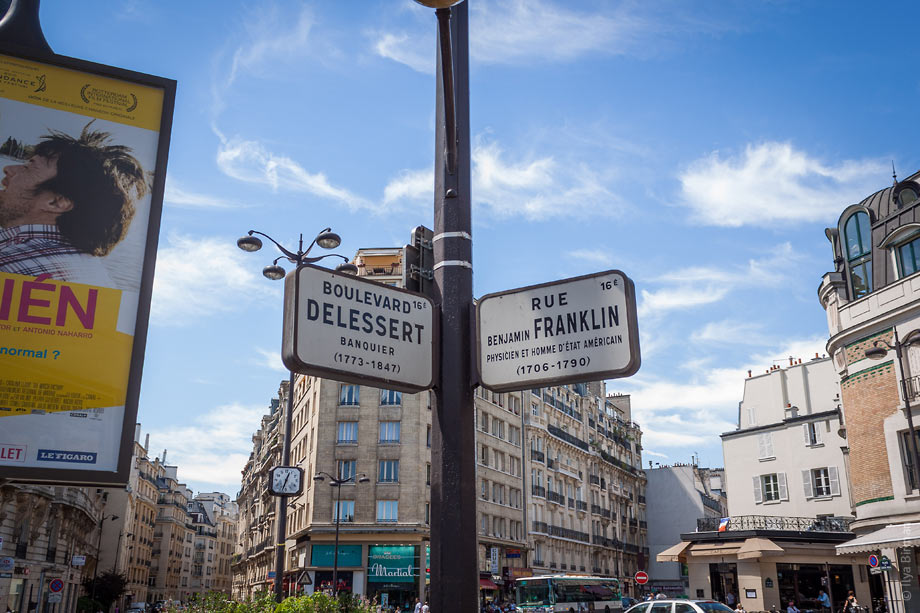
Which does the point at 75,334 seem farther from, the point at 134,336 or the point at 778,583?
the point at 778,583

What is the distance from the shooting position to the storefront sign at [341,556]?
146 feet

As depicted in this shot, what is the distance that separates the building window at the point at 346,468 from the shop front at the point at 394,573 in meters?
4.43

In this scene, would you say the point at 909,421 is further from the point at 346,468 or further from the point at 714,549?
the point at 346,468

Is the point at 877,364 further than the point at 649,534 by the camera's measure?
No

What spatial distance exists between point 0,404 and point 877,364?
1020 inches

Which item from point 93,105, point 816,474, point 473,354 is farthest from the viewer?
point 816,474

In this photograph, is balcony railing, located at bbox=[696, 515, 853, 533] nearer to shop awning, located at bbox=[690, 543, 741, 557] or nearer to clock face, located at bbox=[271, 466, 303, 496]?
shop awning, located at bbox=[690, 543, 741, 557]

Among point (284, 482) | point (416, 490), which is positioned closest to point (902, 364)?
point (284, 482)

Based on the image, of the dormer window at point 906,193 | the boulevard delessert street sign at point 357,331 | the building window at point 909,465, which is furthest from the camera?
the dormer window at point 906,193

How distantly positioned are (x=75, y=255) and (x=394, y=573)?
34.4m

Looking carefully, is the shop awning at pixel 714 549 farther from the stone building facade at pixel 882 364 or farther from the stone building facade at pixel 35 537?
the stone building facade at pixel 35 537

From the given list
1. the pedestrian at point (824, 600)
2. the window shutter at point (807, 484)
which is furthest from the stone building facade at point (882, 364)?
the window shutter at point (807, 484)

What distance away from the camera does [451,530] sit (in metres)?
3.32

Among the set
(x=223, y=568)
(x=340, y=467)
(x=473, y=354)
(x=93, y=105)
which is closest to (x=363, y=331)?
(x=473, y=354)
